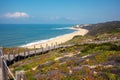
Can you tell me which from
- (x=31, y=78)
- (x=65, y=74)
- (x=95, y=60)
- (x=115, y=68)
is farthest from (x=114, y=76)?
(x=31, y=78)

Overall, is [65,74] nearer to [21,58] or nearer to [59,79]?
[59,79]

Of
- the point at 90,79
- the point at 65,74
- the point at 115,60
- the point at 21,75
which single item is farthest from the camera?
the point at 115,60

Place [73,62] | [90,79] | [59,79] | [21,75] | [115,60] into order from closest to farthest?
1. [21,75]
2. [90,79]
3. [59,79]
4. [115,60]
5. [73,62]

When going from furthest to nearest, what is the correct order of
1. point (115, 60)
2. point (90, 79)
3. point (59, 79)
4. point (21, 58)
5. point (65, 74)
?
point (21, 58)
point (115, 60)
point (65, 74)
point (59, 79)
point (90, 79)

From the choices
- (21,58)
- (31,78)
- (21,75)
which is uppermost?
(21,75)

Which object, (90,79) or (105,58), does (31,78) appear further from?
(105,58)

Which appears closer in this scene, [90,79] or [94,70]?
[90,79]

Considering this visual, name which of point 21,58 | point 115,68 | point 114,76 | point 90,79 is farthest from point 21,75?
point 21,58

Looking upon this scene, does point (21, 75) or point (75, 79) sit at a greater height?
point (21, 75)

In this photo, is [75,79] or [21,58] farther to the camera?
[21,58]
